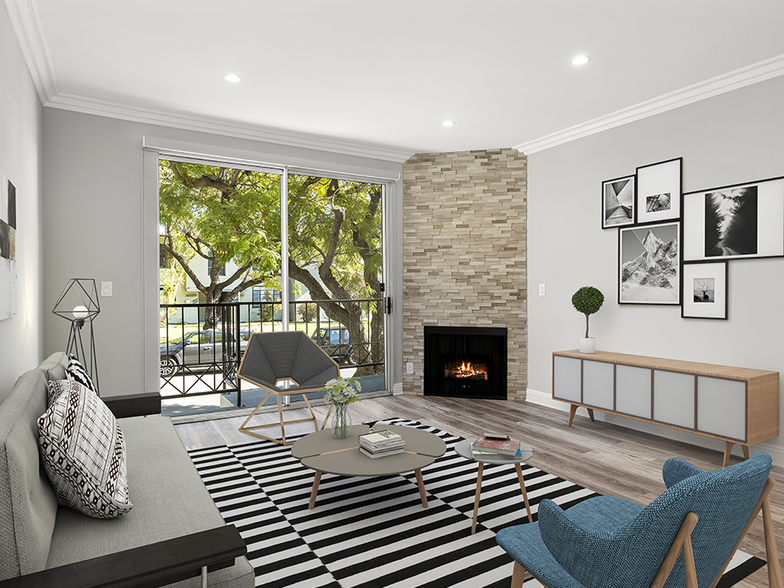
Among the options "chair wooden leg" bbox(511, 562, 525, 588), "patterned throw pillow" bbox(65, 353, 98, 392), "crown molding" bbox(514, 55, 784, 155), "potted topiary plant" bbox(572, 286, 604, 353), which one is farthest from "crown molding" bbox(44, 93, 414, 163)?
"chair wooden leg" bbox(511, 562, 525, 588)

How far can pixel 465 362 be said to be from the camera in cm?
550

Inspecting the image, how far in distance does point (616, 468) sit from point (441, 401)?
7.22 ft

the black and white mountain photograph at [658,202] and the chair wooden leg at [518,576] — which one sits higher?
the black and white mountain photograph at [658,202]

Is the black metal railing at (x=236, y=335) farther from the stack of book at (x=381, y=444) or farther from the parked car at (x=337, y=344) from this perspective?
the stack of book at (x=381, y=444)

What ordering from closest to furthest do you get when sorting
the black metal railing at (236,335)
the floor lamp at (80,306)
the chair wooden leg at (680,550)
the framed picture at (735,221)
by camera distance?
the chair wooden leg at (680,550)
the framed picture at (735,221)
the floor lamp at (80,306)
the black metal railing at (236,335)

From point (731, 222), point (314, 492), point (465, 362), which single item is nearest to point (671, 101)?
point (731, 222)

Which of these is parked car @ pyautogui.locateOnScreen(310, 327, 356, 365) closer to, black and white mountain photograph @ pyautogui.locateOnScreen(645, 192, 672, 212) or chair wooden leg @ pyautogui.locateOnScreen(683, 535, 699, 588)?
black and white mountain photograph @ pyautogui.locateOnScreen(645, 192, 672, 212)

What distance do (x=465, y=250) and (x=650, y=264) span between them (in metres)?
1.86

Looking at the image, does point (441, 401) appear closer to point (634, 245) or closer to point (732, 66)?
point (634, 245)

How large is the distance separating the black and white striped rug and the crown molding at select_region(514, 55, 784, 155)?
2952mm

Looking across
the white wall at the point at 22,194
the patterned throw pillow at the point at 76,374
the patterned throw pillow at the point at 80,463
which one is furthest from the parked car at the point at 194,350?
the patterned throw pillow at the point at 80,463

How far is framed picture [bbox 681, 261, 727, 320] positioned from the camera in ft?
12.0

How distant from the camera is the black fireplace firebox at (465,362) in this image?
211 inches

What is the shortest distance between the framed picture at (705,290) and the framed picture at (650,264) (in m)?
0.08
